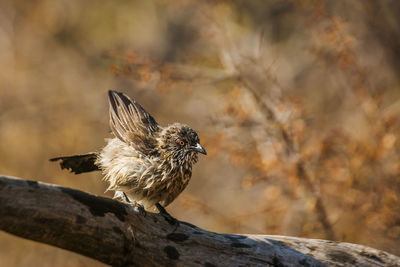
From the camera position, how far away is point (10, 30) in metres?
11.7

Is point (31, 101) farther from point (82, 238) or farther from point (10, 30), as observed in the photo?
point (82, 238)

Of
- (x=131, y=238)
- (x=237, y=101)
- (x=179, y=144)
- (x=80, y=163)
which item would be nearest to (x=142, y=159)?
(x=179, y=144)

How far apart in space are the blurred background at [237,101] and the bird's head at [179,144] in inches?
50.6

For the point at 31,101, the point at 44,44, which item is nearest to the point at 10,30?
the point at 44,44

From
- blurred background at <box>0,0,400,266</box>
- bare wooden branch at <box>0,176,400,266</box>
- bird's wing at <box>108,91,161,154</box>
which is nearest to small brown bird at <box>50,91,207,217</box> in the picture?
bird's wing at <box>108,91,161,154</box>

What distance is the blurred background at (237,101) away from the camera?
6.63m

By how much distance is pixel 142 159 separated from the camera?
14.5 ft

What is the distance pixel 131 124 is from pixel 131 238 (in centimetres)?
148

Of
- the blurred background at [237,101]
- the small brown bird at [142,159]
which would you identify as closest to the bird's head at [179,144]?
the small brown bird at [142,159]

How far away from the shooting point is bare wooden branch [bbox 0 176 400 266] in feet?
10.4

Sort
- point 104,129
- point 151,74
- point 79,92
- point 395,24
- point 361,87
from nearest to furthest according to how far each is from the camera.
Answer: point 151,74 < point 361,87 < point 395,24 < point 104,129 < point 79,92

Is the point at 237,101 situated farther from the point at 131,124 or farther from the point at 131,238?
the point at 131,238

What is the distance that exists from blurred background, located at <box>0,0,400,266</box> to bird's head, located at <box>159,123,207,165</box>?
129 centimetres

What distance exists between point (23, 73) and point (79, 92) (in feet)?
5.15
